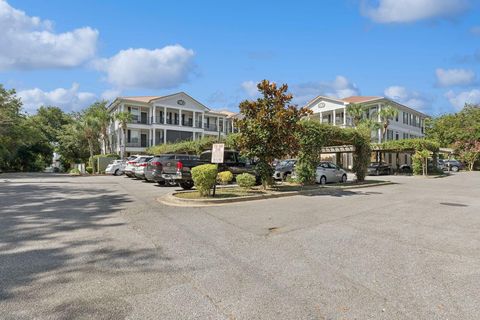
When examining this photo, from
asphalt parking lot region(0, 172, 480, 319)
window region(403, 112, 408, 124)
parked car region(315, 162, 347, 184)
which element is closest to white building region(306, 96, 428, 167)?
window region(403, 112, 408, 124)

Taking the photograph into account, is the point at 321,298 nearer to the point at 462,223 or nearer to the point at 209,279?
the point at 209,279

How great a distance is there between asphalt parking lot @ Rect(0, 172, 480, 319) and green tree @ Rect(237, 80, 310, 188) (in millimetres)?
5200

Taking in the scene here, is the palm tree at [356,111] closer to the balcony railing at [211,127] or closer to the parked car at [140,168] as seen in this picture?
the balcony railing at [211,127]

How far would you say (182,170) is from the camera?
1498cm

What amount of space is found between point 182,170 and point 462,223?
10.4m

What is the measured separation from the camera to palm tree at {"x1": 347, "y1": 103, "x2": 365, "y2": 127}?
4075cm

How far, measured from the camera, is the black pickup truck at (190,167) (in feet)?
49.4

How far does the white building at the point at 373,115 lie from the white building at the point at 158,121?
49.2 feet

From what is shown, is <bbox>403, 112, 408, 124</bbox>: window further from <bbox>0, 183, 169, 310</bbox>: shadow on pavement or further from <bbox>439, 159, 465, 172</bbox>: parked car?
<bbox>0, 183, 169, 310</bbox>: shadow on pavement

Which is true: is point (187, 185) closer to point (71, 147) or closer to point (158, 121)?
point (158, 121)

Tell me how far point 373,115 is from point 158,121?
28.3 meters

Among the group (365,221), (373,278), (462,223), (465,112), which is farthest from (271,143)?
(465,112)

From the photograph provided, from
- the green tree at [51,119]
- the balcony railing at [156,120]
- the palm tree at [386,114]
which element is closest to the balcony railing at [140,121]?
the balcony railing at [156,120]

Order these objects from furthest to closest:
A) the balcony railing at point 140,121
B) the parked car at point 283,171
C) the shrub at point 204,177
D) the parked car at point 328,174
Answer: the balcony railing at point 140,121, the parked car at point 283,171, the parked car at point 328,174, the shrub at point 204,177
